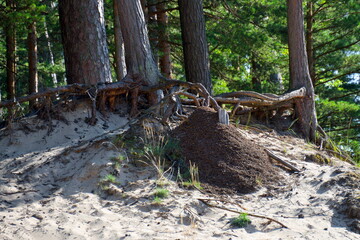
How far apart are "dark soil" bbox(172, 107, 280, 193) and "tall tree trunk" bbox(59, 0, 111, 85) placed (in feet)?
8.16

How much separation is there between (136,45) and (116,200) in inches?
140

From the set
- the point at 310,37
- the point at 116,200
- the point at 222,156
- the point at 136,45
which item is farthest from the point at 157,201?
the point at 310,37

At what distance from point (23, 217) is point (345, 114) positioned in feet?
40.4

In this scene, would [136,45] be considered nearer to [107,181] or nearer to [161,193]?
[107,181]

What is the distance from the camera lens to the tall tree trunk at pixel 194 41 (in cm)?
1084

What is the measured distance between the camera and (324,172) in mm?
6680

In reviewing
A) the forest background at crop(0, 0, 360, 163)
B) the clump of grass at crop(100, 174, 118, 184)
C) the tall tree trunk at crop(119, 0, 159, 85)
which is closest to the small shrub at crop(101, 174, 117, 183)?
the clump of grass at crop(100, 174, 118, 184)

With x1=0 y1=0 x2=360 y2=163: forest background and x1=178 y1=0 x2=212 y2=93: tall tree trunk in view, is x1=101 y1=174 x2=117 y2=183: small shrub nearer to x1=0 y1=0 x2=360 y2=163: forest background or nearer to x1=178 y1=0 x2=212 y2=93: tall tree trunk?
x1=178 y1=0 x2=212 y2=93: tall tree trunk

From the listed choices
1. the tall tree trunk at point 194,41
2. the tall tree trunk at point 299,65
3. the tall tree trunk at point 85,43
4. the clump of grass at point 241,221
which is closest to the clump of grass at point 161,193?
the clump of grass at point 241,221

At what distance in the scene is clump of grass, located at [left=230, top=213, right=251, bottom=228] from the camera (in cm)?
514

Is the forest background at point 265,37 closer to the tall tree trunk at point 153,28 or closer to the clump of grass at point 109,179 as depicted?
the tall tree trunk at point 153,28

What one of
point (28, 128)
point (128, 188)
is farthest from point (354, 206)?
point (28, 128)

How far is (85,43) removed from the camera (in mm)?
8930

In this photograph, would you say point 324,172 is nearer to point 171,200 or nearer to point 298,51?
point 171,200
